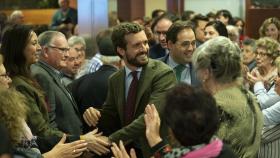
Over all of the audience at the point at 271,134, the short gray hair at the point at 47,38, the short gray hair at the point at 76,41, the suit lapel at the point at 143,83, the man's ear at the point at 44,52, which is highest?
the short gray hair at the point at 47,38

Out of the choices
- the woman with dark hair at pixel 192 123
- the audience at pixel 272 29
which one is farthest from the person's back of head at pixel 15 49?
the audience at pixel 272 29

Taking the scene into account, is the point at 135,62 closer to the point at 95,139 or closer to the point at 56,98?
the point at 95,139

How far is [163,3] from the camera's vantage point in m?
13.5

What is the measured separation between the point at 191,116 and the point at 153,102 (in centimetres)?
123

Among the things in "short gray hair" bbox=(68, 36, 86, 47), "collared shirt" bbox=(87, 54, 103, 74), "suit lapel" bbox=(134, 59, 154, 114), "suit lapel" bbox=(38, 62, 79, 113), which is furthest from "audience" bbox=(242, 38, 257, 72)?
"suit lapel" bbox=(134, 59, 154, 114)

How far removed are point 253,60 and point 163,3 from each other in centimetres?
634

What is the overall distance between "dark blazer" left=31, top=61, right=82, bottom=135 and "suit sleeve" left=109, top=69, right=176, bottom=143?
1.98 feet

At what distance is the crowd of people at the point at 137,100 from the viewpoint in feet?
9.41

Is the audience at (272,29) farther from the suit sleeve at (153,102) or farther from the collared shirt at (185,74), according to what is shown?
the suit sleeve at (153,102)

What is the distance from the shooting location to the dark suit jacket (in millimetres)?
3988

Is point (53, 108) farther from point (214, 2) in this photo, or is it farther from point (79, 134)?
point (214, 2)

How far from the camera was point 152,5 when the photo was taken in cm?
1329

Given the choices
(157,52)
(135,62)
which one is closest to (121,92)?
(135,62)

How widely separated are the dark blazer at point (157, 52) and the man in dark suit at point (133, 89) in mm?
2908
